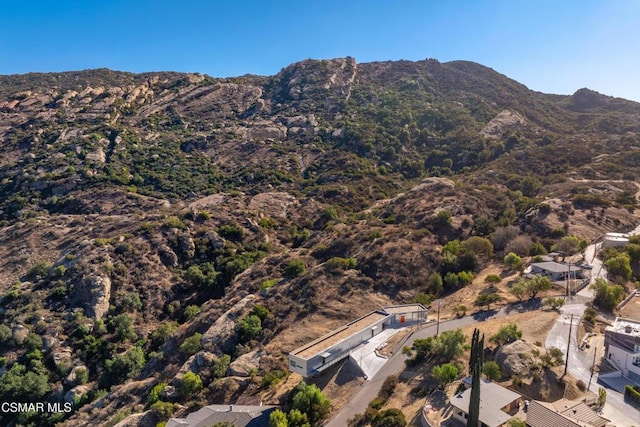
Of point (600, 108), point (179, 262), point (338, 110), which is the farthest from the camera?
point (600, 108)

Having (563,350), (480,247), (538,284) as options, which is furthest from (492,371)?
(480,247)

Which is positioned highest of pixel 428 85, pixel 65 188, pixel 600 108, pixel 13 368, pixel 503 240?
pixel 428 85

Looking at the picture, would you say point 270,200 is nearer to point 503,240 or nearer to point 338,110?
point 503,240

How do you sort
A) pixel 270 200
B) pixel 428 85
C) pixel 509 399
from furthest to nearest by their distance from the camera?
pixel 428 85 < pixel 270 200 < pixel 509 399

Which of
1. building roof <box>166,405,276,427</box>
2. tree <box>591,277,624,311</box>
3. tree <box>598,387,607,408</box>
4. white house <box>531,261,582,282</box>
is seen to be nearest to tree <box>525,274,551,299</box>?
white house <box>531,261,582,282</box>

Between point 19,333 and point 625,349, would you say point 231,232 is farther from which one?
point 625,349

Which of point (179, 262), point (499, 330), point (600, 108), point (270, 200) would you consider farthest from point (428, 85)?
point (499, 330)

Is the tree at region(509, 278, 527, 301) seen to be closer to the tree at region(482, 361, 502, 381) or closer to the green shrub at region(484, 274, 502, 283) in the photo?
the green shrub at region(484, 274, 502, 283)

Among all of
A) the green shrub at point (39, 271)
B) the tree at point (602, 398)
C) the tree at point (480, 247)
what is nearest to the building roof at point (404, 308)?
the tree at point (480, 247)
